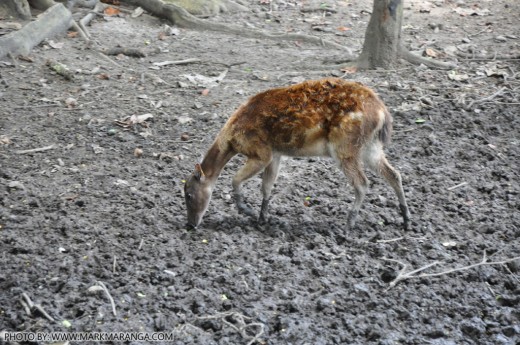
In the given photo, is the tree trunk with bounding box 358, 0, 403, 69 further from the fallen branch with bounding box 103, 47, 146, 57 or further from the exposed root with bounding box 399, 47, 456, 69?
the fallen branch with bounding box 103, 47, 146, 57

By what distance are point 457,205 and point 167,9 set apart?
7.18m

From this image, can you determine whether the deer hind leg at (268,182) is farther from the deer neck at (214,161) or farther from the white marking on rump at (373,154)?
the white marking on rump at (373,154)

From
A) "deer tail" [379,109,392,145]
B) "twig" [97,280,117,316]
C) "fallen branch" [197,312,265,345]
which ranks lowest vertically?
"fallen branch" [197,312,265,345]

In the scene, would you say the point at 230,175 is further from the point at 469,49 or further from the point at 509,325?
the point at 469,49

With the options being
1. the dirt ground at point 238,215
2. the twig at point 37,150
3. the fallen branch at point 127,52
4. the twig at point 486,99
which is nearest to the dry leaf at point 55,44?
the dirt ground at point 238,215

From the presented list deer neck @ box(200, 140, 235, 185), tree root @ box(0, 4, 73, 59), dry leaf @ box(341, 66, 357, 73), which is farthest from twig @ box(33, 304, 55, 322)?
dry leaf @ box(341, 66, 357, 73)

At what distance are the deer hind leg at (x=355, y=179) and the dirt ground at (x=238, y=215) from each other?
0.52 ft

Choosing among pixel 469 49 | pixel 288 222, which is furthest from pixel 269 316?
Answer: pixel 469 49

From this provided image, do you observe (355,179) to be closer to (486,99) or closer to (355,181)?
(355,181)

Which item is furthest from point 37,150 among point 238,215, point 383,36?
point 383,36

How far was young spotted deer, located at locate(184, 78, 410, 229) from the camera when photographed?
19.1 ft

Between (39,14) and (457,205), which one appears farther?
(39,14)

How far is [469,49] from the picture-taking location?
34.8 ft

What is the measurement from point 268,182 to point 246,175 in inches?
9.1
